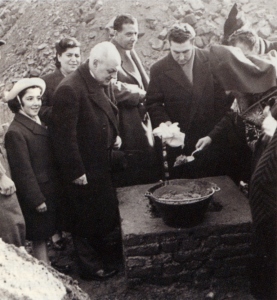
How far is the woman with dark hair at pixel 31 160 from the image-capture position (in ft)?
12.8

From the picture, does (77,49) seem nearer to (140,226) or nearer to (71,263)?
(140,226)

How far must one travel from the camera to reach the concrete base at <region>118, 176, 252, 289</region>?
3.96 meters

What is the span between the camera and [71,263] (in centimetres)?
474

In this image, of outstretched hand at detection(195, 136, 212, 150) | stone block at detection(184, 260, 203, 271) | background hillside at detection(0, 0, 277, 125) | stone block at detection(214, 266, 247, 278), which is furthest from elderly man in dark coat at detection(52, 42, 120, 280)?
background hillside at detection(0, 0, 277, 125)

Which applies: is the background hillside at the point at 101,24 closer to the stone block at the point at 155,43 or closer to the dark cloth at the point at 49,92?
the stone block at the point at 155,43

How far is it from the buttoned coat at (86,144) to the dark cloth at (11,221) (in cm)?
67

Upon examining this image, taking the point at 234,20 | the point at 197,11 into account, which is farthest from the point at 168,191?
the point at 197,11

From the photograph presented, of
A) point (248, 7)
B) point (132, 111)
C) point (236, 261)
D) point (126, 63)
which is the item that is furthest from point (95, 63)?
point (248, 7)

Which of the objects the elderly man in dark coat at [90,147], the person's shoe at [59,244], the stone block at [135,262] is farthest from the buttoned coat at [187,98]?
the person's shoe at [59,244]

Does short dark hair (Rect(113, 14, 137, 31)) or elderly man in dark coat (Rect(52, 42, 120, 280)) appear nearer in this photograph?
elderly man in dark coat (Rect(52, 42, 120, 280))

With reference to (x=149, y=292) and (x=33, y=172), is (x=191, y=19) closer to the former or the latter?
(x=33, y=172)

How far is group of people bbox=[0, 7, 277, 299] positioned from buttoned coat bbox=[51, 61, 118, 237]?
0.03ft

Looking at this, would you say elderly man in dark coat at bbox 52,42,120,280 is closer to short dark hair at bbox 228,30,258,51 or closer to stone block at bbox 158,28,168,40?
short dark hair at bbox 228,30,258,51

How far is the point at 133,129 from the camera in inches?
200
